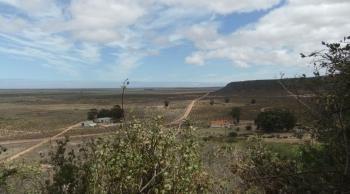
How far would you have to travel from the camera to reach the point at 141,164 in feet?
22.0

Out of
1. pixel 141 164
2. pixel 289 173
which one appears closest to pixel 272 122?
pixel 289 173

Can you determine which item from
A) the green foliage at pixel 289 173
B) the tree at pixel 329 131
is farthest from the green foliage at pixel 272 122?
the tree at pixel 329 131

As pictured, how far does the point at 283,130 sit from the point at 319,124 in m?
51.5

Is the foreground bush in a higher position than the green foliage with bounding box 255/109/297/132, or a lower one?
higher

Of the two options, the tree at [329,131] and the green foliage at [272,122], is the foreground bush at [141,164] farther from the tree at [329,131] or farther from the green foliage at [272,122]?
the green foliage at [272,122]

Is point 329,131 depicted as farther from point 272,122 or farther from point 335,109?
Answer: point 272,122

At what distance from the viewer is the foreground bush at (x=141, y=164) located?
6.61 m

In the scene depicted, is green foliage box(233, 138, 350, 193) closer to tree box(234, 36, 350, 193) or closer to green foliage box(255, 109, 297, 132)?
tree box(234, 36, 350, 193)

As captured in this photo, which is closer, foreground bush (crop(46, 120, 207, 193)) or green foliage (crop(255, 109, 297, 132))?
foreground bush (crop(46, 120, 207, 193))

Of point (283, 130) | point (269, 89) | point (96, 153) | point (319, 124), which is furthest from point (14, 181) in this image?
point (269, 89)

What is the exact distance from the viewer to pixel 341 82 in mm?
5988

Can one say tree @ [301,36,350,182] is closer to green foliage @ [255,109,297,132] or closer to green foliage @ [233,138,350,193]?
green foliage @ [233,138,350,193]

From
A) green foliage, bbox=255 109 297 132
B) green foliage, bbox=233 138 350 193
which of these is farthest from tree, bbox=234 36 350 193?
green foliage, bbox=255 109 297 132

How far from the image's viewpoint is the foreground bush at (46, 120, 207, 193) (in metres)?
6.61
